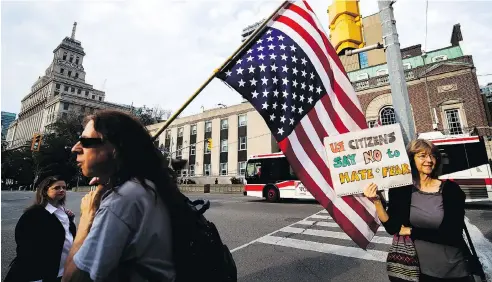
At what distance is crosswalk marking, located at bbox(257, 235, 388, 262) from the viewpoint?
5.53 meters

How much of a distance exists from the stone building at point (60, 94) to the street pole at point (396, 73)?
340ft

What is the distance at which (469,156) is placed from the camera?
1176 centimetres

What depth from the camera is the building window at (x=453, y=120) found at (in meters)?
25.8

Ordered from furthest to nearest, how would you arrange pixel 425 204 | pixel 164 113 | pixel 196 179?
pixel 164 113 < pixel 196 179 < pixel 425 204

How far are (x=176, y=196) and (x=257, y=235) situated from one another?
6608 millimetres

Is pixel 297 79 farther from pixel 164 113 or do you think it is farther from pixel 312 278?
pixel 164 113

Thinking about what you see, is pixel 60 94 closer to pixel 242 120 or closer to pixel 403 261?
pixel 242 120

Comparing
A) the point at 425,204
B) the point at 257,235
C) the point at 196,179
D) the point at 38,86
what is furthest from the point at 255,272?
the point at 38,86

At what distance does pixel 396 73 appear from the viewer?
330 centimetres

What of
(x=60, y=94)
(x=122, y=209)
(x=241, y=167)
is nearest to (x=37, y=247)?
(x=122, y=209)

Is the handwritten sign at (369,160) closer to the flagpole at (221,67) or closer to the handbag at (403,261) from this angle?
the handbag at (403,261)

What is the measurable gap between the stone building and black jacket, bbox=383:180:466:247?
343ft

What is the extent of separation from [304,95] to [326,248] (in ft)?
14.9

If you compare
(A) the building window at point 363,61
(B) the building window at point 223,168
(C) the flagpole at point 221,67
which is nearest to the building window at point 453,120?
(A) the building window at point 363,61
